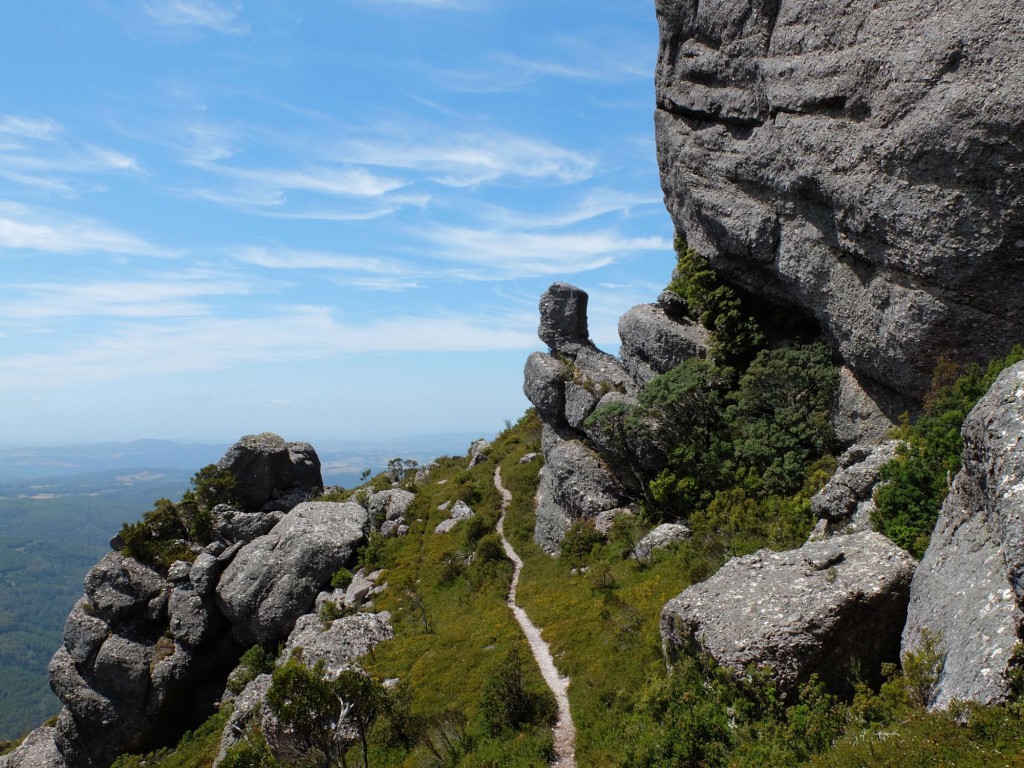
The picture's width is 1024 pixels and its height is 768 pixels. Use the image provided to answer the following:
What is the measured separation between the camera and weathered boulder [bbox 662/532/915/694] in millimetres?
14641

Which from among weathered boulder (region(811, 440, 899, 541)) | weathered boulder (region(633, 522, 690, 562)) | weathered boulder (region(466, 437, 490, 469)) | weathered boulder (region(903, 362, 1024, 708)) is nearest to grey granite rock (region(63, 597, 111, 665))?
weathered boulder (region(466, 437, 490, 469))

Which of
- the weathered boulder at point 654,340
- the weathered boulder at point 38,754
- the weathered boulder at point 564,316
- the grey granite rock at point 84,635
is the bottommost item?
the weathered boulder at point 38,754

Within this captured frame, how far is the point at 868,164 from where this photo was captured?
2670 cm

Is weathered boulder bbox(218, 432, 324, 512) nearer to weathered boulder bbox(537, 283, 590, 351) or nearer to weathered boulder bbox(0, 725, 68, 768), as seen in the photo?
weathered boulder bbox(0, 725, 68, 768)

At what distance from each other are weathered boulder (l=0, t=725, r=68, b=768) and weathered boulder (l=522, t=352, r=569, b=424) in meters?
42.4

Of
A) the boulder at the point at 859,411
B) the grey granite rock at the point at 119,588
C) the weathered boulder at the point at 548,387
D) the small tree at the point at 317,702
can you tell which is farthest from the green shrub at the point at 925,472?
the grey granite rock at the point at 119,588

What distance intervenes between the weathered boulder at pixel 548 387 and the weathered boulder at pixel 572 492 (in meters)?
2.83

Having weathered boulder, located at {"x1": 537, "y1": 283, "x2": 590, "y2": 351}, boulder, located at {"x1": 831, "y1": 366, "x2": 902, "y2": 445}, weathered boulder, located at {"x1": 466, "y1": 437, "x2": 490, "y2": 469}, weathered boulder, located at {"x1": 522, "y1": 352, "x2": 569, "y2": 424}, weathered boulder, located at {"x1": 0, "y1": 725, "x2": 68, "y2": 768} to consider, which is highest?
weathered boulder, located at {"x1": 537, "y1": 283, "x2": 590, "y2": 351}

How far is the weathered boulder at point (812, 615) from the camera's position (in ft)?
48.0

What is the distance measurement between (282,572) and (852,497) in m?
37.0

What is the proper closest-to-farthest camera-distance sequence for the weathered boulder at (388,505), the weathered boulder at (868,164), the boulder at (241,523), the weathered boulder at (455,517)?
the weathered boulder at (868,164) → the weathered boulder at (455,517) → the weathered boulder at (388,505) → the boulder at (241,523)

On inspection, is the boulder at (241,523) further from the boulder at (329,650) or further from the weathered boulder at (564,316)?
the weathered boulder at (564,316)

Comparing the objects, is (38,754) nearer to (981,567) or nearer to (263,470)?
(263,470)

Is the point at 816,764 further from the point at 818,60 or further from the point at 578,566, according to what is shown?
the point at 818,60
